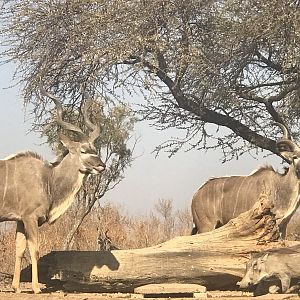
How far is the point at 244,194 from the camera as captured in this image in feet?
34.6

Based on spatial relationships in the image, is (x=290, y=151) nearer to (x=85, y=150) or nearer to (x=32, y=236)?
(x=85, y=150)

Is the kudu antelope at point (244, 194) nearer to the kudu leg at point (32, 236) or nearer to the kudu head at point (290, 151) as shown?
the kudu head at point (290, 151)

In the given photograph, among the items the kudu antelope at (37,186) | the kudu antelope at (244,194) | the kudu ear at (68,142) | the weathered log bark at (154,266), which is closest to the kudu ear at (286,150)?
the kudu antelope at (244,194)

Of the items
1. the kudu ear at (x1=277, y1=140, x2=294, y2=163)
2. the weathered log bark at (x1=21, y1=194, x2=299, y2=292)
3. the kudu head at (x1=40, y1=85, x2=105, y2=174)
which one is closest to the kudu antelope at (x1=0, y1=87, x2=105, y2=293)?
the kudu head at (x1=40, y1=85, x2=105, y2=174)

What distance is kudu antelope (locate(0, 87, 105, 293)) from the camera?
7.75 m

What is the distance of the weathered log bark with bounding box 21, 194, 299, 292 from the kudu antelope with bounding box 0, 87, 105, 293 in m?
0.34

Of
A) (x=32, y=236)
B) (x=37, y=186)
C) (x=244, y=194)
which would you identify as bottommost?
(x=32, y=236)

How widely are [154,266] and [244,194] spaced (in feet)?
10.3

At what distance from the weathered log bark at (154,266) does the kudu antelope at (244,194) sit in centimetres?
248

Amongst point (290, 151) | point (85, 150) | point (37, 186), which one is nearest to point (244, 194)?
point (290, 151)

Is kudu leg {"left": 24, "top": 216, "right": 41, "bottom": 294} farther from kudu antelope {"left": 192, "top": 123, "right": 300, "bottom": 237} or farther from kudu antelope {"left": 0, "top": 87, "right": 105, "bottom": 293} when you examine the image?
kudu antelope {"left": 192, "top": 123, "right": 300, "bottom": 237}

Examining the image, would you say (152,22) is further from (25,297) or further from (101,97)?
(25,297)

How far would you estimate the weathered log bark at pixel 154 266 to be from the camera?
302 inches

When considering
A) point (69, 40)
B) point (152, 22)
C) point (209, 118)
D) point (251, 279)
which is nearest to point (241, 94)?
point (209, 118)
